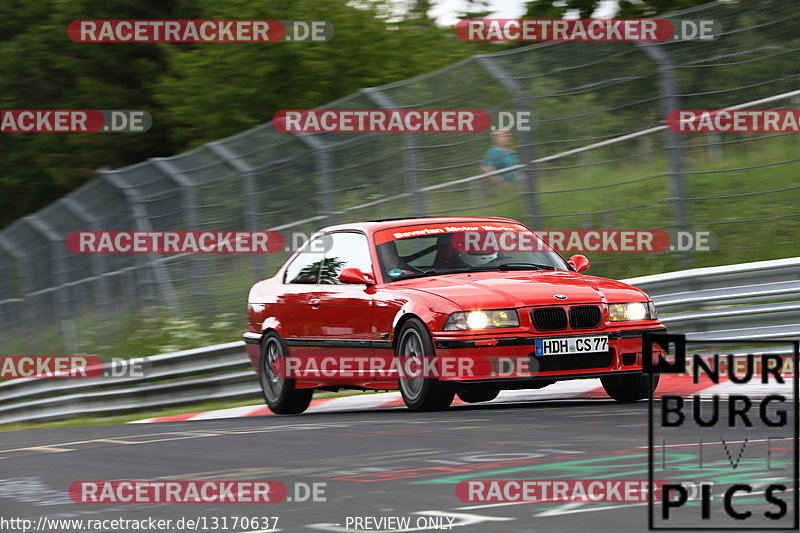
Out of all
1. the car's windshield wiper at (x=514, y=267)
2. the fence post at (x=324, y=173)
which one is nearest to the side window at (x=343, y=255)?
the car's windshield wiper at (x=514, y=267)

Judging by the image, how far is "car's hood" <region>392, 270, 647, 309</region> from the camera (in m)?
10.4

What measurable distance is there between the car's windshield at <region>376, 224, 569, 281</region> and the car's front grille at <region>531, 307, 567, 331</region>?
1.06 m

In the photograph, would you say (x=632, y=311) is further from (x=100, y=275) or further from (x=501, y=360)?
(x=100, y=275)

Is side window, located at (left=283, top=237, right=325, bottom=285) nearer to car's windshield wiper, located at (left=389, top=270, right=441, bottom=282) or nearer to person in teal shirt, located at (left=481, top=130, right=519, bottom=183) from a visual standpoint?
car's windshield wiper, located at (left=389, top=270, right=441, bottom=282)

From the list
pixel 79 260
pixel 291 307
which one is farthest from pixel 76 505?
pixel 79 260

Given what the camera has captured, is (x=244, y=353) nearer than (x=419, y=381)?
No

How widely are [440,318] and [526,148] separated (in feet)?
13.5

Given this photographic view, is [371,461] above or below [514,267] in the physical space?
below

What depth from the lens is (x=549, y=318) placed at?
10422 millimetres
